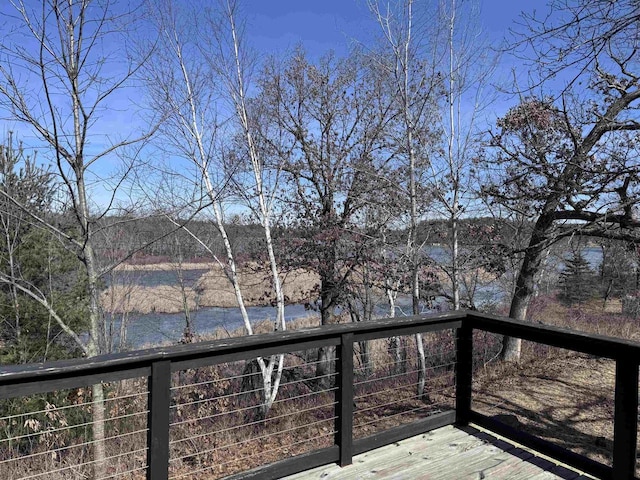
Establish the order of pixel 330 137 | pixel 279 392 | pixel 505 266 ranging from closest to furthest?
pixel 505 266 < pixel 279 392 < pixel 330 137

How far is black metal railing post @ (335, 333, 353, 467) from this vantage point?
8.58 ft

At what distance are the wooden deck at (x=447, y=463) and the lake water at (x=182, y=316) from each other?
583 cm

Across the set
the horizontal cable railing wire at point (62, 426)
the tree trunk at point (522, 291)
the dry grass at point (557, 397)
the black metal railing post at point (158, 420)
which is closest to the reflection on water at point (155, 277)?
the horizontal cable railing wire at point (62, 426)

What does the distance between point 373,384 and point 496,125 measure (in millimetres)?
4767

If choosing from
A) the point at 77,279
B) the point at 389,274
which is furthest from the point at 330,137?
the point at 77,279

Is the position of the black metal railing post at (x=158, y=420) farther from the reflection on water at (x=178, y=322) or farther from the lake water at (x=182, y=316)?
the reflection on water at (x=178, y=322)

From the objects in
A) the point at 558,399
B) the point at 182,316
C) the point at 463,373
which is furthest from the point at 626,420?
the point at 182,316

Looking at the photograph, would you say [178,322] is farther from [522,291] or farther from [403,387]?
[403,387]

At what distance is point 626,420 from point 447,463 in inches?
38.4

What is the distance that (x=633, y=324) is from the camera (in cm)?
1052

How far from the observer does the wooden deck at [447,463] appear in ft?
8.16

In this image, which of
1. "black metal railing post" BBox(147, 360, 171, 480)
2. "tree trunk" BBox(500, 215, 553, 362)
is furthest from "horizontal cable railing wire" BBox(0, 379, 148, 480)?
"tree trunk" BBox(500, 215, 553, 362)

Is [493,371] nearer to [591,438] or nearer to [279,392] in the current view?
[591,438]

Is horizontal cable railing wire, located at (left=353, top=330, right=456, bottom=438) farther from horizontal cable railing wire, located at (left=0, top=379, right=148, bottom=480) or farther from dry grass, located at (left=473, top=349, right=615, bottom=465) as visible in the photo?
horizontal cable railing wire, located at (left=0, top=379, right=148, bottom=480)
